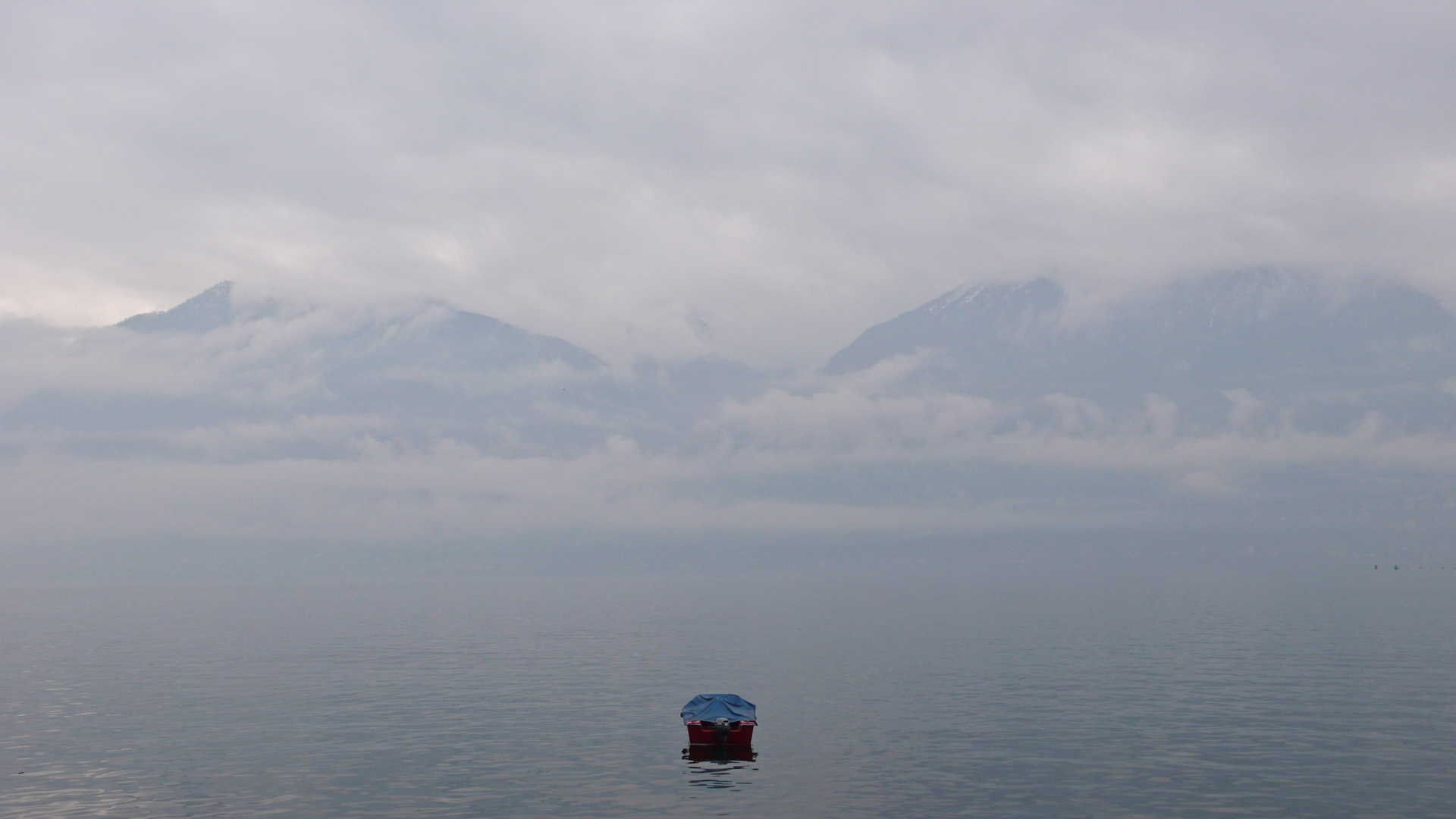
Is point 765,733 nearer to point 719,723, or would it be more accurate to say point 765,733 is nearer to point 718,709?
point 718,709

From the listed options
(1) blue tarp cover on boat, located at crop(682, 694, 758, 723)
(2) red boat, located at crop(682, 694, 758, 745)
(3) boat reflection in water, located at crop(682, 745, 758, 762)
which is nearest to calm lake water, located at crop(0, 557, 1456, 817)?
(3) boat reflection in water, located at crop(682, 745, 758, 762)

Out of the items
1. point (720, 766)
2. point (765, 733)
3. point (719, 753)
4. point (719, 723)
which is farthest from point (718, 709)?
point (720, 766)

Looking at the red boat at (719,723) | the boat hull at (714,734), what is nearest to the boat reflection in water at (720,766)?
the boat hull at (714,734)

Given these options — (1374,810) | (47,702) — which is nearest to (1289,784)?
(1374,810)

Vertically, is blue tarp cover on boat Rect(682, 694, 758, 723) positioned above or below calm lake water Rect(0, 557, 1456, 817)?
above

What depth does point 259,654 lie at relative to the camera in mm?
164625

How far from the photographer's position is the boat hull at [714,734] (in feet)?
264

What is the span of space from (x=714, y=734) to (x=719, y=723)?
0.89 m

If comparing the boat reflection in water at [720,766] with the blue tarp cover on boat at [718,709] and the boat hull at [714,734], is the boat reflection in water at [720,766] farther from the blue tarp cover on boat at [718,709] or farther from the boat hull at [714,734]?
the blue tarp cover on boat at [718,709]

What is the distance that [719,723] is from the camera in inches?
3169

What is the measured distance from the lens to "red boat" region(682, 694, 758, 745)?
264 feet

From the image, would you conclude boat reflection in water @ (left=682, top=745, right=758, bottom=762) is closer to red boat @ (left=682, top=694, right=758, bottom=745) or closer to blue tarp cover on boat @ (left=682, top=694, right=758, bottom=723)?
red boat @ (left=682, top=694, right=758, bottom=745)

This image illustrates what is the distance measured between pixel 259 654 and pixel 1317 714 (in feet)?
441

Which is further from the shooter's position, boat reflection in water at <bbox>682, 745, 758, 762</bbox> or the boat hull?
the boat hull
